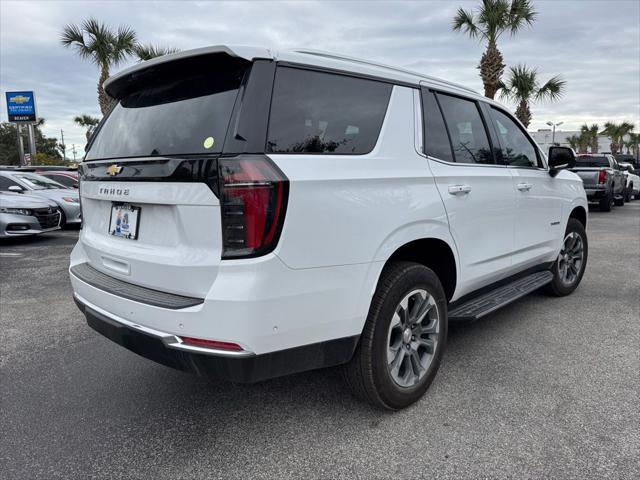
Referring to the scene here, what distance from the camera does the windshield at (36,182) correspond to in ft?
35.9

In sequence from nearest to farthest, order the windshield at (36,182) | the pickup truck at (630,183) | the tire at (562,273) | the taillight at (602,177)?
the tire at (562,273)
the windshield at (36,182)
the taillight at (602,177)
the pickup truck at (630,183)

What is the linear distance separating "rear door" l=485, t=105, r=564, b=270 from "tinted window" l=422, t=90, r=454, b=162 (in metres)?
0.85

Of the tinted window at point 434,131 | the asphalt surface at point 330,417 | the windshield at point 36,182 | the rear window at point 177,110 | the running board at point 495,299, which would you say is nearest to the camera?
the rear window at point 177,110

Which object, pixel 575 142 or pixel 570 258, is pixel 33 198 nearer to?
pixel 570 258

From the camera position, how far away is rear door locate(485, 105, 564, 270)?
3727 mm

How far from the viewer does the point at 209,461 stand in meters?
2.29

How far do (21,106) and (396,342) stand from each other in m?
36.3

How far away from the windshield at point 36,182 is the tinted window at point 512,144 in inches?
414

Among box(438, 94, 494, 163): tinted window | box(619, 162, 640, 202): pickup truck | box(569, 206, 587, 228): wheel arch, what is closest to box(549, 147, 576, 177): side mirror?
box(569, 206, 587, 228): wheel arch

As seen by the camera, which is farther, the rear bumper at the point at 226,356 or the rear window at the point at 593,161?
the rear window at the point at 593,161

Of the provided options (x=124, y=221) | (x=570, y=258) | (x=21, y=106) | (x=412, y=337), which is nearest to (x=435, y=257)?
(x=412, y=337)

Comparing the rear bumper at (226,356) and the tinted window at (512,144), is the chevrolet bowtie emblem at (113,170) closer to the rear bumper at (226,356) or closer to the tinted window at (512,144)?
the rear bumper at (226,356)

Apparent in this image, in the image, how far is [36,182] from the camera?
37.4 feet

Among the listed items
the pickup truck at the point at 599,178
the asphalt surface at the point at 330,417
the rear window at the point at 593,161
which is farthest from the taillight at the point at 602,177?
the asphalt surface at the point at 330,417
